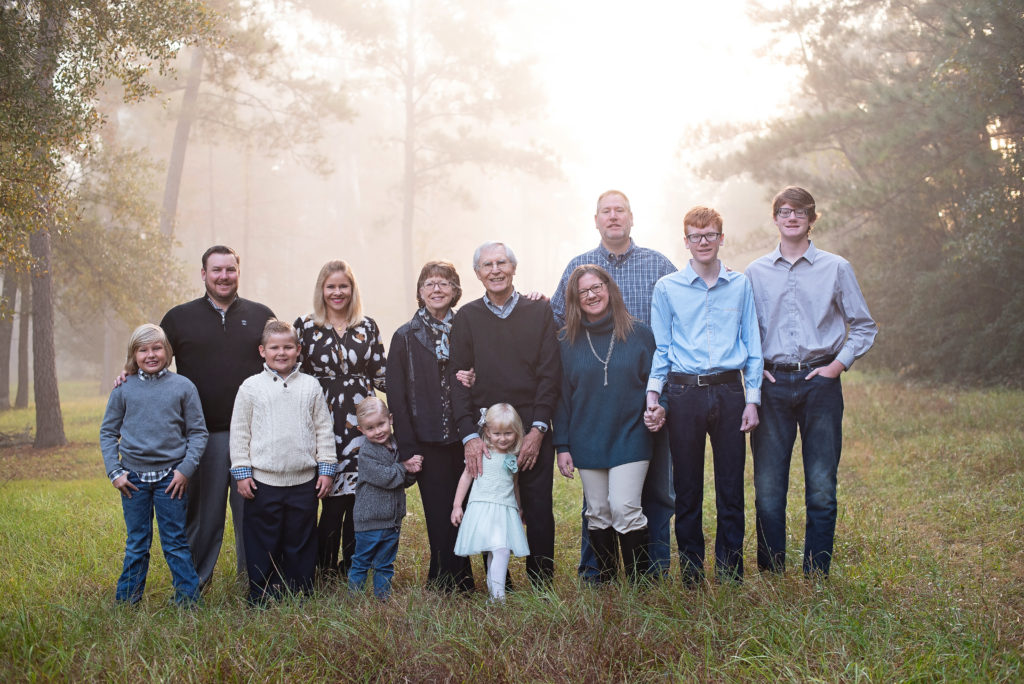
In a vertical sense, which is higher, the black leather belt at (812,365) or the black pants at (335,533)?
the black leather belt at (812,365)

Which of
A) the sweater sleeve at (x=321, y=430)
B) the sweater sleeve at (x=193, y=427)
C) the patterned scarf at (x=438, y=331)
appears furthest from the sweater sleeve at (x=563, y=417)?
the sweater sleeve at (x=193, y=427)

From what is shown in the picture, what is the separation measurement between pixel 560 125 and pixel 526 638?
46401 mm

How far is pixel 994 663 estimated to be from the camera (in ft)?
11.5

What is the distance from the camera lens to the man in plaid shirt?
5062 millimetres

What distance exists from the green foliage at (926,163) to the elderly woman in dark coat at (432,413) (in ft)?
38.8

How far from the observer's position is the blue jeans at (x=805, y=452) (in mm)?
4730

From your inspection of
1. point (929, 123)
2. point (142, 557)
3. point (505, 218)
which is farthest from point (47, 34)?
point (505, 218)

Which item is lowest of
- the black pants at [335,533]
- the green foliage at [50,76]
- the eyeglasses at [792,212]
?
the black pants at [335,533]

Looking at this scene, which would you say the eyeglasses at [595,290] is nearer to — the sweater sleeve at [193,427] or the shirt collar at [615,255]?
the shirt collar at [615,255]

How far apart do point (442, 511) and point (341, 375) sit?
3.47 ft

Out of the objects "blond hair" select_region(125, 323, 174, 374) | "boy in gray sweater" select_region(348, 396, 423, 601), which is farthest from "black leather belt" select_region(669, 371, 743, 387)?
"blond hair" select_region(125, 323, 174, 374)

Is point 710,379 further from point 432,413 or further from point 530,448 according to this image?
point 432,413

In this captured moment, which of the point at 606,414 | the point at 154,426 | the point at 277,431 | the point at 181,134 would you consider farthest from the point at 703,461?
the point at 181,134

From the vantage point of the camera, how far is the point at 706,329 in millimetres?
4789
